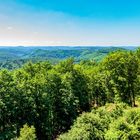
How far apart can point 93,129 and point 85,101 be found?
110 feet

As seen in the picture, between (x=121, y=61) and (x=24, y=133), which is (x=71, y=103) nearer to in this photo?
(x=121, y=61)

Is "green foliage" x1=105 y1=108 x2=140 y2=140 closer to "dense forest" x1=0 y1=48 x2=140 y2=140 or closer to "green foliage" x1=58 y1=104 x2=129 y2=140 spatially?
"dense forest" x1=0 y1=48 x2=140 y2=140

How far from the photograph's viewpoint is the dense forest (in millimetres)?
37875

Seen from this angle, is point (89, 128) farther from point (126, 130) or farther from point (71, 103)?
point (71, 103)

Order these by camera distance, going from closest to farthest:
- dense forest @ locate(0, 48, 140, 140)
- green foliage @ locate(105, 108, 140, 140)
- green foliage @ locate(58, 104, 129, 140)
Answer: green foliage @ locate(105, 108, 140, 140)
green foliage @ locate(58, 104, 129, 140)
dense forest @ locate(0, 48, 140, 140)

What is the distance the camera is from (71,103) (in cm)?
6247

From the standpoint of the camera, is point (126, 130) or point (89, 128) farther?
point (89, 128)

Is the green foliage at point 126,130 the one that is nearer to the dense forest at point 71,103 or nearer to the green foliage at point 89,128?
the dense forest at point 71,103

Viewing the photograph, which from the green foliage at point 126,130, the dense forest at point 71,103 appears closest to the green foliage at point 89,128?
the dense forest at point 71,103

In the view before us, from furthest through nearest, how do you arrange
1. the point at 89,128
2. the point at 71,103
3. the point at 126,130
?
the point at 71,103
the point at 89,128
the point at 126,130

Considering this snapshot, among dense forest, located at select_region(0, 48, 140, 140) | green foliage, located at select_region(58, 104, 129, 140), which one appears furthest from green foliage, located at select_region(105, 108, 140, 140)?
green foliage, located at select_region(58, 104, 129, 140)

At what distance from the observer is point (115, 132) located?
110ft

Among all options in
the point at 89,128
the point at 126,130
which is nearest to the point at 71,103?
the point at 89,128

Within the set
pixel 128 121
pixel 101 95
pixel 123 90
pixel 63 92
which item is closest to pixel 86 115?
pixel 128 121
